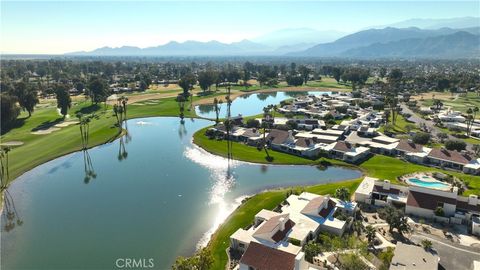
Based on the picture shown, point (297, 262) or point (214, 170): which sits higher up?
point (297, 262)

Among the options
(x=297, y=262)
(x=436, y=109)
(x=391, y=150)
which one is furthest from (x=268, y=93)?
(x=297, y=262)

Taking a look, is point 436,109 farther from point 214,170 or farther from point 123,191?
point 123,191

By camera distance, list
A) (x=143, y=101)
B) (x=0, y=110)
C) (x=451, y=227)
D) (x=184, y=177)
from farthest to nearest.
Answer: (x=143, y=101), (x=0, y=110), (x=184, y=177), (x=451, y=227)

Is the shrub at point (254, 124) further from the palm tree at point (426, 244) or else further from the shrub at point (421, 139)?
the palm tree at point (426, 244)

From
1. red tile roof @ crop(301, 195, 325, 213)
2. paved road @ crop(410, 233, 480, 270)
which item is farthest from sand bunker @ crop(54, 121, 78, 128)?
paved road @ crop(410, 233, 480, 270)

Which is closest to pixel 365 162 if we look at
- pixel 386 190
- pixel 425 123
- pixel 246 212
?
pixel 386 190

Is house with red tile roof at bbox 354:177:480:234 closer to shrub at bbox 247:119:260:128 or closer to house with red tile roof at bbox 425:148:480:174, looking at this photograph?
house with red tile roof at bbox 425:148:480:174
